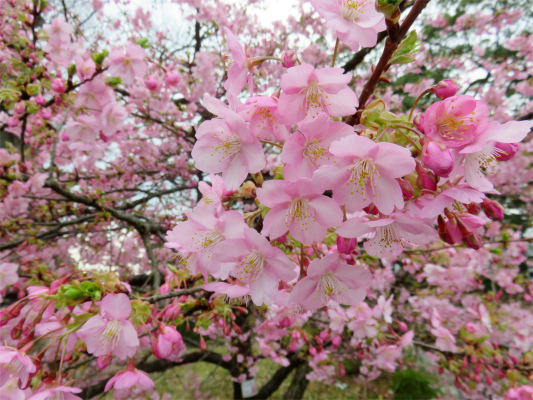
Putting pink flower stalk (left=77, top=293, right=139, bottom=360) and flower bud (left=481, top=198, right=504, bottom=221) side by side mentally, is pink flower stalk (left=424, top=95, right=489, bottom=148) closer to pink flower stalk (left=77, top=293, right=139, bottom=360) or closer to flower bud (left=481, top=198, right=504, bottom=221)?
flower bud (left=481, top=198, right=504, bottom=221)

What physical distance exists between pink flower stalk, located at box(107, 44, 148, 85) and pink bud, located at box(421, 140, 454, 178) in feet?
6.88

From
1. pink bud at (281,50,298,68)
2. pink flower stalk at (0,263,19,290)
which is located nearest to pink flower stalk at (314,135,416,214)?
pink bud at (281,50,298,68)

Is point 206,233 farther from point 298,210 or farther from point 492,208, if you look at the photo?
point 492,208

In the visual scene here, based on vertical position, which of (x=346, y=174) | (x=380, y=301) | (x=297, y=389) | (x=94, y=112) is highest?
(x=94, y=112)

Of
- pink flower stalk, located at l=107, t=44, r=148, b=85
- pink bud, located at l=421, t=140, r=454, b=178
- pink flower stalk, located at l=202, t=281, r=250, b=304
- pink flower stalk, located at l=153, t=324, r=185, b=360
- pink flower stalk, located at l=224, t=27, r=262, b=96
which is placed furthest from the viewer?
pink flower stalk, located at l=107, t=44, r=148, b=85

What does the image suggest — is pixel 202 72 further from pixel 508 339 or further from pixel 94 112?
pixel 508 339

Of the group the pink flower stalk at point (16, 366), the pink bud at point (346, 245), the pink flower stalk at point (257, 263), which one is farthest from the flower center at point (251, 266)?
the pink flower stalk at point (16, 366)

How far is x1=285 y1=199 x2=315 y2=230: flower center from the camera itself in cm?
79

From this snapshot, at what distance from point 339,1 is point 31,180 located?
335cm

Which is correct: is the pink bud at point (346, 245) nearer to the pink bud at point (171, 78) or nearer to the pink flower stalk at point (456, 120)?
the pink flower stalk at point (456, 120)

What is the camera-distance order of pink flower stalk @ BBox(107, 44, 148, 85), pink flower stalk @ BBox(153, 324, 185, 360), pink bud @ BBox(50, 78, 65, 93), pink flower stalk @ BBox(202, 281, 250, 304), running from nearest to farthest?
1. pink flower stalk @ BBox(202, 281, 250, 304)
2. pink flower stalk @ BBox(153, 324, 185, 360)
3. pink bud @ BBox(50, 78, 65, 93)
4. pink flower stalk @ BBox(107, 44, 148, 85)

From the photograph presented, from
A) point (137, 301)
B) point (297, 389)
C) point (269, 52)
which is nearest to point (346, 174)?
point (137, 301)

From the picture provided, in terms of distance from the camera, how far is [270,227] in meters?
0.81

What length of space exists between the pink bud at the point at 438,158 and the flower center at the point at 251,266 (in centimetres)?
51
